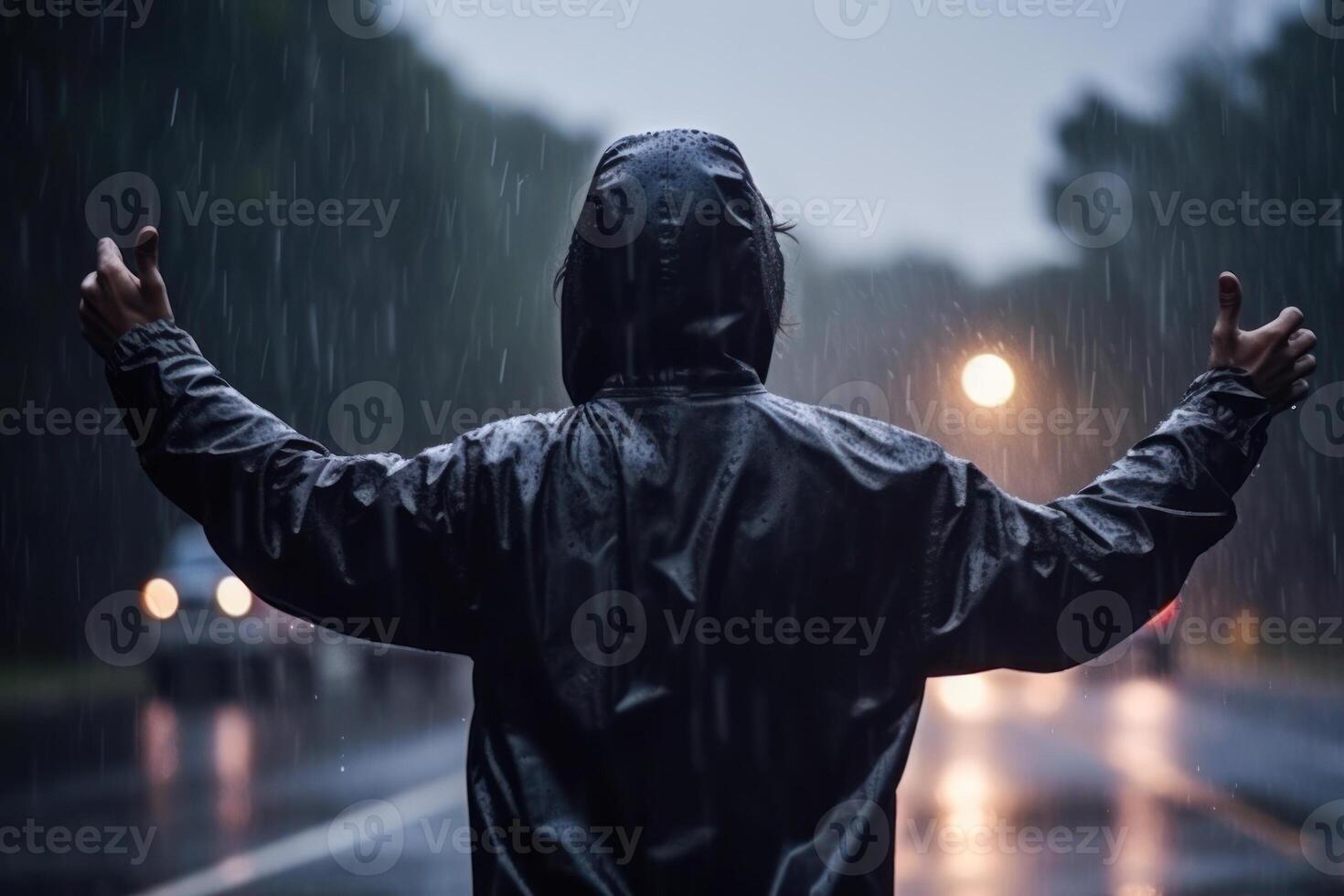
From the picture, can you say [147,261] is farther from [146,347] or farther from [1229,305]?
[1229,305]

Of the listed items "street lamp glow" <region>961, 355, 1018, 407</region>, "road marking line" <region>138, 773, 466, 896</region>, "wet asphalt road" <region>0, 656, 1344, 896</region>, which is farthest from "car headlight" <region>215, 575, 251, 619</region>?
"street lamp glow" <region>961, 355, 1018, 407</region>

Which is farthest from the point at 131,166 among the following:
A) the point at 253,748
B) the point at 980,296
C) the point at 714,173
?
the point at 980,296

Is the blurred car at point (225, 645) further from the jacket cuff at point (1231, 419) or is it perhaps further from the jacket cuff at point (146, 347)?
the jacket cuff at point (1231, 419)

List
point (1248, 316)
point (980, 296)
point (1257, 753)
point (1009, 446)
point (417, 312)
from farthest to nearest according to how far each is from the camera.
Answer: point (980, 296)
point (1009, 446)
point (417, 312)
point (1248, 316)
point (1257, 753)

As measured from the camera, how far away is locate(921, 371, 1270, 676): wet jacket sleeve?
2.38 meters

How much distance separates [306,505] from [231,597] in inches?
572

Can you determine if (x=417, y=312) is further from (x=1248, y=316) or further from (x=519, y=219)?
(x=1248, y=316)

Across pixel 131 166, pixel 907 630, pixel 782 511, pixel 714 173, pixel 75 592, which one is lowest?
pixel 75 592

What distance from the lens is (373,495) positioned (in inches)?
90.5

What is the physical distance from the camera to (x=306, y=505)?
2.29 meters

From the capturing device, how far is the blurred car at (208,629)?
16.0 meters

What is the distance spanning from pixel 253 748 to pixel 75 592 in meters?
14.5

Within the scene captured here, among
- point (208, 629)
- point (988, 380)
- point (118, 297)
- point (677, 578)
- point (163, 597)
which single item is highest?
point (118, 297)

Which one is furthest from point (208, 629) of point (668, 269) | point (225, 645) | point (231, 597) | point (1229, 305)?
point (1229, 305)
